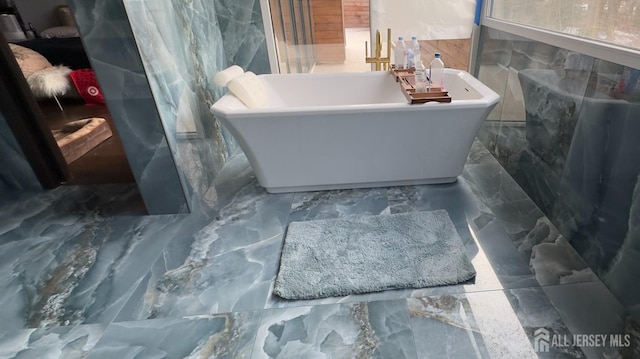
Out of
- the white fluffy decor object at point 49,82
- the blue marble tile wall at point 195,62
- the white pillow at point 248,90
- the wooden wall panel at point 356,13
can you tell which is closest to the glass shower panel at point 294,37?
the blue marble tile wall at point 195,62

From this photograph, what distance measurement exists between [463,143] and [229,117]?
1409mm

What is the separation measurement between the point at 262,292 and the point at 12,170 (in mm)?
2311

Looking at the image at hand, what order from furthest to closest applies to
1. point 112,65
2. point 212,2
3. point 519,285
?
point 212,2, point 112,65, point 519,285

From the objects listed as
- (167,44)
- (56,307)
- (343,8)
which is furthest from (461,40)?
(56,307)

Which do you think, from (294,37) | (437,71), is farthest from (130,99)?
(437,71)

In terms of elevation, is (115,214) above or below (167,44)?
below

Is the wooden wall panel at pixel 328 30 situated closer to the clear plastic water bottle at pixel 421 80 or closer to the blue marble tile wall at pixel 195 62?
the blue marble tile wall at pixel 195 62

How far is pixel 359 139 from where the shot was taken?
80.6 inches

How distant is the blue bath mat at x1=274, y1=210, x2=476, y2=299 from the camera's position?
157 cm

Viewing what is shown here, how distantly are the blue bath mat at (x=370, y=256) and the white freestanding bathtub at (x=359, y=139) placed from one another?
335 mm

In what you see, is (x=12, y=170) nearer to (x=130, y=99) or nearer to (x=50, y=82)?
(x=50, y=82)

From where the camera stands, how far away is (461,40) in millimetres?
2881

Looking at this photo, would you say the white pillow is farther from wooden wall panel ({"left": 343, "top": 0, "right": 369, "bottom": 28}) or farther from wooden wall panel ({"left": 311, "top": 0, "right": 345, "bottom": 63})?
wooden wall panel ({"left": 343, "top": 0, "right": 369, "bottom": 28})

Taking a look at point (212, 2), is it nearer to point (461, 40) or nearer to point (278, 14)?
point (278, 14)
